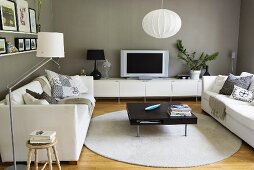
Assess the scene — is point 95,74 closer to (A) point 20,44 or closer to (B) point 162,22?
(A) point 20,44

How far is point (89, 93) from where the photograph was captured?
5.21 m

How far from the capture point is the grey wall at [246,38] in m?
6.09

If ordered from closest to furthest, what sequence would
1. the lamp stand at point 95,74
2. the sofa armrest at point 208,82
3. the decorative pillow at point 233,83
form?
the decorative pillow at point 233,83
the sofa armrest at point 208,82
the lamp stand at point 95,74

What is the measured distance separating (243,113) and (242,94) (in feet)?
3.23

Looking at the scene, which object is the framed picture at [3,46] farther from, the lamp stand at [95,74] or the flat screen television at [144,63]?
the flat screen television at [144,63]

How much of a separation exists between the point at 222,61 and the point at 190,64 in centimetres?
93

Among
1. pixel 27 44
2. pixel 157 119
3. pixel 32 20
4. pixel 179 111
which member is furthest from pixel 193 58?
pixel 27 44

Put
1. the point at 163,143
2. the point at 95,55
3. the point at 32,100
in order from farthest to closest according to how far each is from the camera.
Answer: the point at 95,55, the point at 163,143, the point at 32,100

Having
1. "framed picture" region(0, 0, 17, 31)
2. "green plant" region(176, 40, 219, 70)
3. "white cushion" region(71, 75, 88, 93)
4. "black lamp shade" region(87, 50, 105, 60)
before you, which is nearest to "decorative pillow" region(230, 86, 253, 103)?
"green plant" region(176, 40, 219, 70)

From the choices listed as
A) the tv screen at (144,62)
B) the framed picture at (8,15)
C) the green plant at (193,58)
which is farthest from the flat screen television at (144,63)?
→ the framed picture at (8,15)

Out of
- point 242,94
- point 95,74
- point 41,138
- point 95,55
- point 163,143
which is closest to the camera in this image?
point 41,138

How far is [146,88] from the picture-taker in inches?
246

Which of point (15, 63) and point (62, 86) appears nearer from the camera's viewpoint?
point (15, 63)

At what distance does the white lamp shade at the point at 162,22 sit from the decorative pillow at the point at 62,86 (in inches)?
67.6
